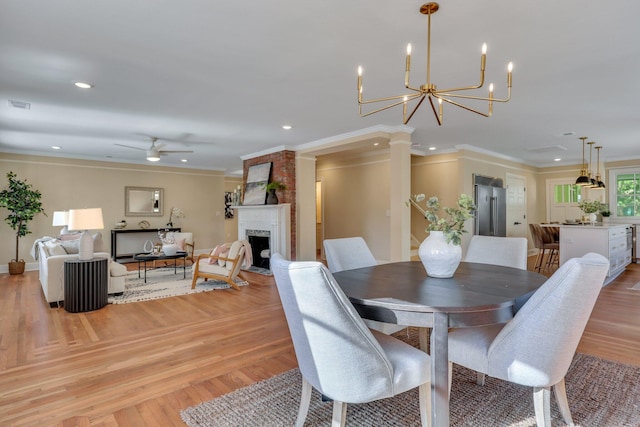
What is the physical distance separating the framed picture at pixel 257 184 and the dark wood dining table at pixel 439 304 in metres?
5.30

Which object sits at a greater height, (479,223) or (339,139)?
(339,139)

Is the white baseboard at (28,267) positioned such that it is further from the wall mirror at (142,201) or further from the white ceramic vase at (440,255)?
the white ceramic vase at (440,255)

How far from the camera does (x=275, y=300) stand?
454 cm

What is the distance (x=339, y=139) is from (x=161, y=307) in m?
3.69

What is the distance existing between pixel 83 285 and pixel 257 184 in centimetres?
384

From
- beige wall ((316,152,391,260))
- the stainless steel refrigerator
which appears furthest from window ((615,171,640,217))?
beige wall ((316,152,391,260))

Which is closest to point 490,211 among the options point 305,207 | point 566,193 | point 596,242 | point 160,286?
point 596,242

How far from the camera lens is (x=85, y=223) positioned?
3990 mm

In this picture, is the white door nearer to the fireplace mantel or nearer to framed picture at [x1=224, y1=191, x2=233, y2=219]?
the fireplace mantel

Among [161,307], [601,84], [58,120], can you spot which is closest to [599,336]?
[601,84]

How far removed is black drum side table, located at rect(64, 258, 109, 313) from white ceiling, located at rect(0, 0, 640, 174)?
1.89 metres

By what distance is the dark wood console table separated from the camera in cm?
810

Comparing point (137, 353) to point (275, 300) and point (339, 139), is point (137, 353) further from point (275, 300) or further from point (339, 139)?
point (339, 139)

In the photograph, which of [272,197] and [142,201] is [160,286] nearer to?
[272,197]
